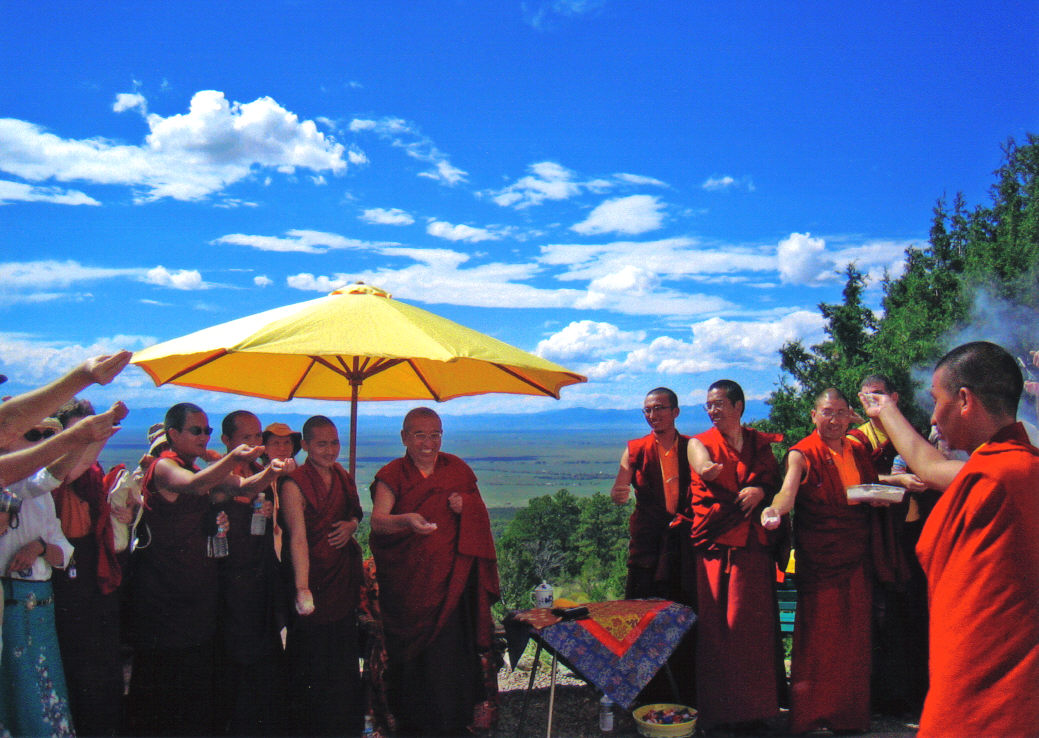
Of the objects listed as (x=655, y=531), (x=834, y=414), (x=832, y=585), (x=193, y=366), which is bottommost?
(x=832, y=585)

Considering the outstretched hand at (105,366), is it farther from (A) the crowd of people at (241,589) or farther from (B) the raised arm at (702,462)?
(B) the raised arm at (702,462)

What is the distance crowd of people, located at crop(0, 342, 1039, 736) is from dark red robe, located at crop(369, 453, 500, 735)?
1cm

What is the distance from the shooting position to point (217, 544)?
4.84 meters

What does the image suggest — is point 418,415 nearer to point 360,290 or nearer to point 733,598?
point 360,290

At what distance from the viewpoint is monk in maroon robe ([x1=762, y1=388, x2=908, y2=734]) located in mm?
5559

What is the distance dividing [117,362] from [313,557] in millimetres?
2499

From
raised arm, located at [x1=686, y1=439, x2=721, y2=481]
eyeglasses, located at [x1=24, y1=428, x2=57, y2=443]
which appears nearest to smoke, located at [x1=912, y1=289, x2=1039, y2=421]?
raised arm, located at [x1=686, y1=439, x2=721, y2=481]

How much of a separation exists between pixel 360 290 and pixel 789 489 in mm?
3489

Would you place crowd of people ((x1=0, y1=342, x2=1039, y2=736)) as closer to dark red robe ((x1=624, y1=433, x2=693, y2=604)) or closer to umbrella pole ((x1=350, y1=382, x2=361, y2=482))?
dark red robe ((x1=624, y1=433, x2=693, y2=604))

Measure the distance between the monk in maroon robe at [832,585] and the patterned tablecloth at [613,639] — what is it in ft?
3.07

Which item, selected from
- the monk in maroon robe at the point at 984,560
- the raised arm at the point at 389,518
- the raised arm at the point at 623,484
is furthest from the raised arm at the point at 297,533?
the monk in maroon robe at the point at 984,560

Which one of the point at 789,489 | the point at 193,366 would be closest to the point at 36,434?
the point at 193,366

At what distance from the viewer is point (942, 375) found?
305cm

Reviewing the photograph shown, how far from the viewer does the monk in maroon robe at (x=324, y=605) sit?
5090 millimetres
